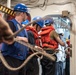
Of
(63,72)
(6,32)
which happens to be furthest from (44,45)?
(6,32)

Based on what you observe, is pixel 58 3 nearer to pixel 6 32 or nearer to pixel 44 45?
pixel 44 45

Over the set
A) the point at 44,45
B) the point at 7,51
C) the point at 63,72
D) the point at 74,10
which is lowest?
the point at 63,72

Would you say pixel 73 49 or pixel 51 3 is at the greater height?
pixel 51 3

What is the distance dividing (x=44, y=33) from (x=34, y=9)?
1575mm

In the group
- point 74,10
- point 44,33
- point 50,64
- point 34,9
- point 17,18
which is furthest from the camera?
point 34,9

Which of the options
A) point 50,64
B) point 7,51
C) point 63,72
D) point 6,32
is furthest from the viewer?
point 63,72

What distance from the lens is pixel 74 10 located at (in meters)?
4.70

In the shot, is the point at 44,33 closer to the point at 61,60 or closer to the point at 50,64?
the point at 50,64

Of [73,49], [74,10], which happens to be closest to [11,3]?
[74,10]

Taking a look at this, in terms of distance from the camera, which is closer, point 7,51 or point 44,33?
point 7,51

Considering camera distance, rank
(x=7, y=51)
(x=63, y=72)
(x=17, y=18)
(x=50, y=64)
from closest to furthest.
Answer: (x=7, y=51)
(x=17, y=18)
(x=50, y=64)
(x=63, y=72)

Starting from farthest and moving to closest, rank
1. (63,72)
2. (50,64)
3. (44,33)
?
(63,72)
(50,64)
(44,33)

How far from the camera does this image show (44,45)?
362cm

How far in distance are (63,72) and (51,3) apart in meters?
2.03
